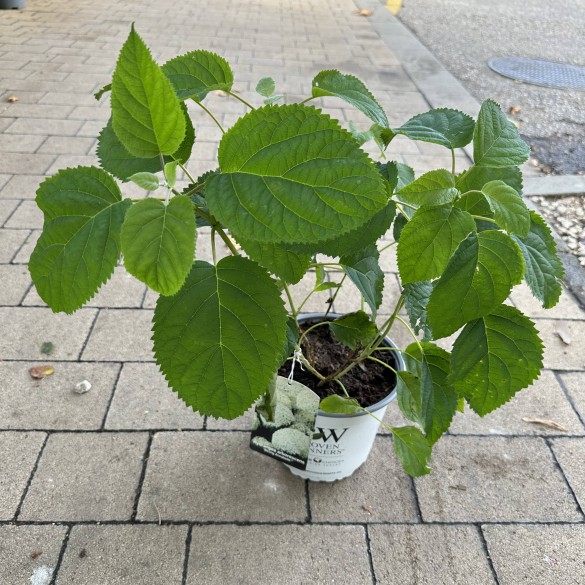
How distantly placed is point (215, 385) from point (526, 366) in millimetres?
567

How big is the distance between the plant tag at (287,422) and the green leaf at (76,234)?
2.01ft

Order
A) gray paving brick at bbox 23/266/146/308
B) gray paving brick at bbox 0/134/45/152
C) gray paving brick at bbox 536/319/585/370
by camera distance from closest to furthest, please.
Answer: gray paving brick at bbox 536/319/585/370, gray paving brick at bbox 23/266/146/308, gray paving brick at bbox 0/134/45/152

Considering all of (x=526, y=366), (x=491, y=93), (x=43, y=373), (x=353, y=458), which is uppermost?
(x=526, y=366)

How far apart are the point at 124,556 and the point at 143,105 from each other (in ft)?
4.06

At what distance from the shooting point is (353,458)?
1623mm

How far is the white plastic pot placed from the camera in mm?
1430

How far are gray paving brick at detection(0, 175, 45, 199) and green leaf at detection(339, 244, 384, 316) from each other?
7.62 ft

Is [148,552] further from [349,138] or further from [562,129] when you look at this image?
[562,129]

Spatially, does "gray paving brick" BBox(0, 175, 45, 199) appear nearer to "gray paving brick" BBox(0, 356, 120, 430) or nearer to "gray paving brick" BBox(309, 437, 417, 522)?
"gray paving brick" BBox(0, 356, 120, 430)

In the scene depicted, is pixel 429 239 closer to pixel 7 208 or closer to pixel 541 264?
pixel 541 264

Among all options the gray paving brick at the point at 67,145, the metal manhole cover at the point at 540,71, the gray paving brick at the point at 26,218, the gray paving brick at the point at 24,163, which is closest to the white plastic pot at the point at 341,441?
the gray paving brick at the point at 26,218

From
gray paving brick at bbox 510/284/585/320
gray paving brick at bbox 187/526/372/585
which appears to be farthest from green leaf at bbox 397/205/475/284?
gray paving brick at bbox 510/284/585/320

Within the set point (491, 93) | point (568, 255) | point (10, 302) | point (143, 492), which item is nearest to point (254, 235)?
point (143, 492)

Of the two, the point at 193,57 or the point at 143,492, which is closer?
the point at 193,57
